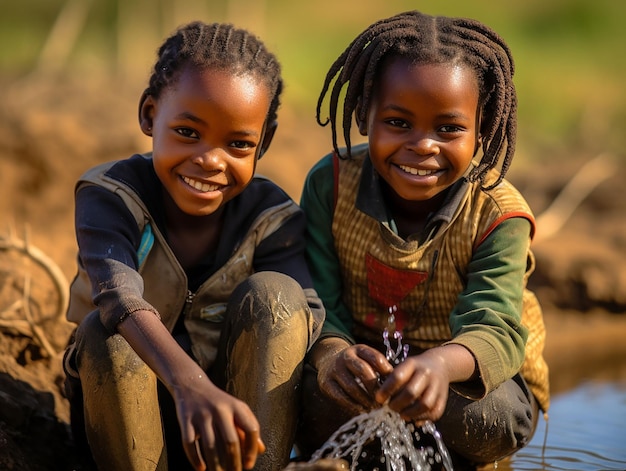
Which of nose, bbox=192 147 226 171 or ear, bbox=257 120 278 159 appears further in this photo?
ear, bbox=257 120 278 159

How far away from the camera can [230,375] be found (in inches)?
101

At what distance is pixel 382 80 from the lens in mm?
2785

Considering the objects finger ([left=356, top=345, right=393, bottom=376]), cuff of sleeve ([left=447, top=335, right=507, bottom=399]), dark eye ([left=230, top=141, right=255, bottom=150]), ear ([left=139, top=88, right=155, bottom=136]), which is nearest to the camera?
finger ([left=356, top=345, right=393, bottom=376])

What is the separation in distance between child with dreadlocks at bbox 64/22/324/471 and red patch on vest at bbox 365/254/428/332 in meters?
0.22

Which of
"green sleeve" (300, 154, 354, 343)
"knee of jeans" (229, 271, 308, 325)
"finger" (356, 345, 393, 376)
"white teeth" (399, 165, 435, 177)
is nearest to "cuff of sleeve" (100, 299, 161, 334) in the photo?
"knee of jeans" (229, 271, 308, 325)

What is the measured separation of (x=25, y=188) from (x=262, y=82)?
315 centimetres

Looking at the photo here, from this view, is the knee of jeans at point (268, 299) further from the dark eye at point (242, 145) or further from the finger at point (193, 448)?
the finger at point (193, 448)

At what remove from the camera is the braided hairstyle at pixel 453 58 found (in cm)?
274

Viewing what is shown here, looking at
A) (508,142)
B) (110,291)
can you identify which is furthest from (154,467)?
(508,142)

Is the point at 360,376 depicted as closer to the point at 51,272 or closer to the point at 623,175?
the point at 51,272

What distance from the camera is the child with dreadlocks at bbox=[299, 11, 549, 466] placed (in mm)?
2682

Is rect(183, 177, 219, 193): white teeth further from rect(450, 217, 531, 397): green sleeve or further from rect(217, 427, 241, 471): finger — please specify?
rect(217, 427, 241, 471): finger

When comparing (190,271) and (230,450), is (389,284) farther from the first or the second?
(230,450)

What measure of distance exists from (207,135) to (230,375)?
2.08ft
